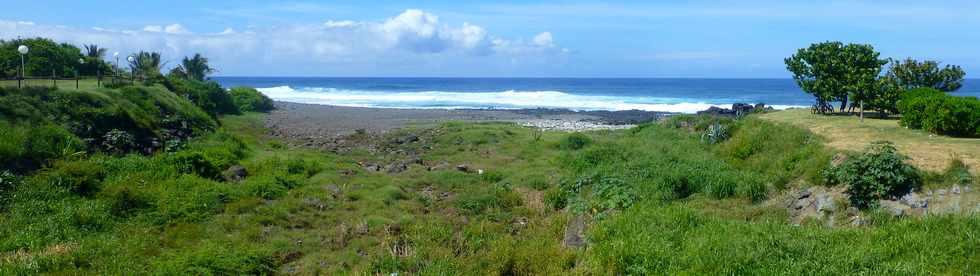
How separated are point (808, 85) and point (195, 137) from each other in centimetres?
1961

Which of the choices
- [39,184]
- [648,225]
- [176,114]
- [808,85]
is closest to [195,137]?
[176,114]

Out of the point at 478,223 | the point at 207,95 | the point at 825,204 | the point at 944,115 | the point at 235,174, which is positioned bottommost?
the point at 478,223

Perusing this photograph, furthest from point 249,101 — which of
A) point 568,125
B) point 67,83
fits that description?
point 568,125

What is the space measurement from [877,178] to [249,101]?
40481 millimetres

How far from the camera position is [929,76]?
19.5 meters

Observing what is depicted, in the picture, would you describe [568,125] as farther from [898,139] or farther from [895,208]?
[895,208]

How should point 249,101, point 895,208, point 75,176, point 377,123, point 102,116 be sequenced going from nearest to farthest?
point 895,208, point 75,176, point 102,116, point 377,123, point 249,101

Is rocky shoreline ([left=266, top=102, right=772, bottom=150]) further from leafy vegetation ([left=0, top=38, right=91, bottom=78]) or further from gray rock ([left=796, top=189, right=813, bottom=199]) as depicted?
gray rock ([left=796, top=189, right=813, bottom=199])

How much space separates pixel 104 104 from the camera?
65.8 feet

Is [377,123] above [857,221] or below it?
below

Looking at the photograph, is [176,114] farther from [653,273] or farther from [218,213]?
[653,273]

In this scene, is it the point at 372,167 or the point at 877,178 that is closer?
the point at 877,178

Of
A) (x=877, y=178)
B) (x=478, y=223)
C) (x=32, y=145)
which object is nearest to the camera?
(x=877, y=178)

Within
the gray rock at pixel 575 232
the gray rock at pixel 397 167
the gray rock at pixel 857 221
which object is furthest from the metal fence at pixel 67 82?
the gray rock at pixel 857 221
